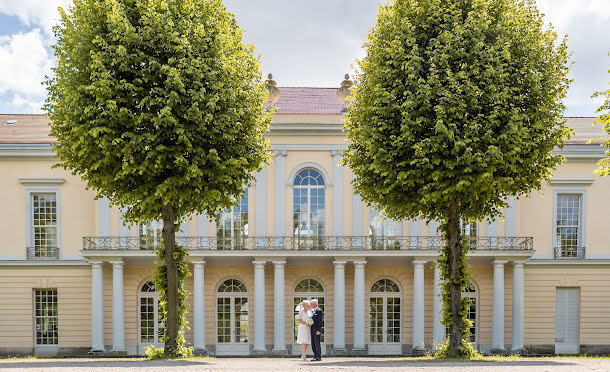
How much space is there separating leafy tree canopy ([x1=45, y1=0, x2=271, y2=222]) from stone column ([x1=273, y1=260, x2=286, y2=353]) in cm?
977

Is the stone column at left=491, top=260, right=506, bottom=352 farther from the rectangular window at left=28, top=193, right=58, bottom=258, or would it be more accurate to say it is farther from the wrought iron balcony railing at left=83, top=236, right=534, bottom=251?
the rectangular window at left=28, top=193, right=58, bottom=258

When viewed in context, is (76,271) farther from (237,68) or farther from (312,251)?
(237,68)

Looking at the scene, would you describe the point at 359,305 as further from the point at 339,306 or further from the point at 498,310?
the point at 498,310

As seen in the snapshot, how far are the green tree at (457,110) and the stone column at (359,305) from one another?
8.88 m

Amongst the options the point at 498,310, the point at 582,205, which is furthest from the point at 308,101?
the point at 582,205

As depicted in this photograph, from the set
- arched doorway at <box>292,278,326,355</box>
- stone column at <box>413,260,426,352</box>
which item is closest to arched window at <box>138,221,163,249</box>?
arched doorway at <box>292,278,326,355</box>

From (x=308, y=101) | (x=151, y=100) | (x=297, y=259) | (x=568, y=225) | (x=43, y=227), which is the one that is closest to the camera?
(x=151, y=100)

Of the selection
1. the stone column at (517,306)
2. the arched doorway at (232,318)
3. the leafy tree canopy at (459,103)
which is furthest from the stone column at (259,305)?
the leafy tree canopy at (459,103)

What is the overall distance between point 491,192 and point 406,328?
1196 cm

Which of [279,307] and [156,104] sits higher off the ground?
[156,104]

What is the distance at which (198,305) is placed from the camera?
25.6 meters

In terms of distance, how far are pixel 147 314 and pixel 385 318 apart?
9.47 metres

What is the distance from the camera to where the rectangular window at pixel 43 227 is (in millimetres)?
26766

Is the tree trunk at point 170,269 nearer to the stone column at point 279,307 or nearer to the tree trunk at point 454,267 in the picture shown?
the tree trunk at point 454,267
